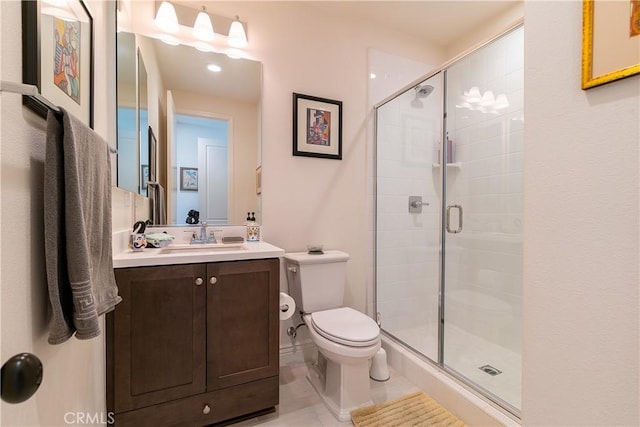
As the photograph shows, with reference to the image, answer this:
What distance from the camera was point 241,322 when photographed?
1.42m

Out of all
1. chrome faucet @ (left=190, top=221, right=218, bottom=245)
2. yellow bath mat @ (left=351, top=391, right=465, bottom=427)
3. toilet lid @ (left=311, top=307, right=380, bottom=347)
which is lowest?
yellow bath mat @ (left=351, top=391, right=465, bottom=427)

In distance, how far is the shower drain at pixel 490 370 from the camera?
5.76 feet

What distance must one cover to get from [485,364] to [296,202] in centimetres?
166

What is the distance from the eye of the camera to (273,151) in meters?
2.05

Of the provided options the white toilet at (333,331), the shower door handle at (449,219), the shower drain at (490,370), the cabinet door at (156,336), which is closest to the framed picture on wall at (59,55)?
the cabinet door at (156,336)

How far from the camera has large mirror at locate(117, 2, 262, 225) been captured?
5.75 ft

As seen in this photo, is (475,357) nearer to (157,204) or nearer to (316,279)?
(316,279)

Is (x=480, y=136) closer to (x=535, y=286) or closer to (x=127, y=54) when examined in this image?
(x=535, y=286)

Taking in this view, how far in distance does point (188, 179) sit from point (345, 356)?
1.44m

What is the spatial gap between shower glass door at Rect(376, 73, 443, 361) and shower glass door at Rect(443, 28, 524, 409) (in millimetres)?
183

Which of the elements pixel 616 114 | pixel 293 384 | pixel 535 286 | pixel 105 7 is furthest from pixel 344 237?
pixel 105 7

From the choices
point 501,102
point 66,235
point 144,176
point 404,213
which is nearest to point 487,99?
point 501,102

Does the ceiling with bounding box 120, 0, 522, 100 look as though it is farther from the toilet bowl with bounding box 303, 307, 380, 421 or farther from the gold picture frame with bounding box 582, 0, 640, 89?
the gold picture frame with bounding box 582, 0, 640, 89

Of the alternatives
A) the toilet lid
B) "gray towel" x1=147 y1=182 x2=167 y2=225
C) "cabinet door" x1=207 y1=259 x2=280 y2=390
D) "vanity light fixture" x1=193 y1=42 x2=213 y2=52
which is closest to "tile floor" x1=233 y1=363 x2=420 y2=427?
"cabinet door" x1=207 y1=259 x2=280 y2=390
